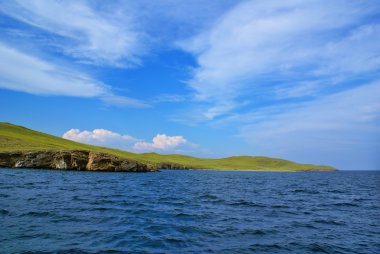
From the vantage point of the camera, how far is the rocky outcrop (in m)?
95.1

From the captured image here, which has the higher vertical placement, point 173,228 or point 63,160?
point 63,160

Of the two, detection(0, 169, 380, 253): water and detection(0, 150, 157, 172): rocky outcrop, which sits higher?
detection(0, 150, 157, 172): rocky outcrop

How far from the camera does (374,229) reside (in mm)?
24047

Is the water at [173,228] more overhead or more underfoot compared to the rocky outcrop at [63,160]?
more underfoot

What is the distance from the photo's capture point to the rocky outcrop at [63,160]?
95.1m

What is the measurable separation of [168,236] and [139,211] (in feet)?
29.9

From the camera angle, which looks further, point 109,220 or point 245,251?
point 109,220

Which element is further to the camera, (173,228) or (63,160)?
(63,160)

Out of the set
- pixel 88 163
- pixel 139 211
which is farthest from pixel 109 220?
pixel 88 163

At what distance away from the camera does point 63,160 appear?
102m

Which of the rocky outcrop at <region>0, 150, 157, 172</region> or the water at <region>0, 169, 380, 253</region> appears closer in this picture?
the water at <region>0, 169, 380, 253</region>

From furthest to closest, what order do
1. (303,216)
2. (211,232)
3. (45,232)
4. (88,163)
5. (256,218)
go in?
(88,163) → (303,216) → (256,218) → (211,232) → (45,232)

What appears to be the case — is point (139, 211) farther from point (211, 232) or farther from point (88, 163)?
point (88, 163)

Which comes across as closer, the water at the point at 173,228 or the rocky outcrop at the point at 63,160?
the water at the point at 173,228
